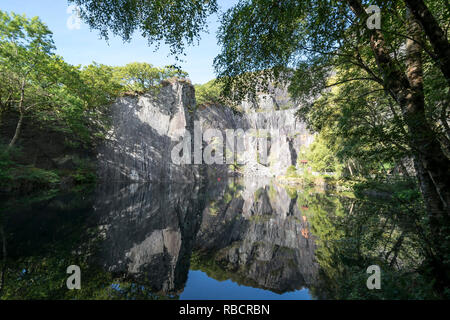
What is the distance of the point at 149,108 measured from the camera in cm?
2614

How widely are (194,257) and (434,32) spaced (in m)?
6.33

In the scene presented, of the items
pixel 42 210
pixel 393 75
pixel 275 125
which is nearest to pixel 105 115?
pixel 42 210

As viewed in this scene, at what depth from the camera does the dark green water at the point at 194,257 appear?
124 inches

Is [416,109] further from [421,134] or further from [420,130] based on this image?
[421,134]

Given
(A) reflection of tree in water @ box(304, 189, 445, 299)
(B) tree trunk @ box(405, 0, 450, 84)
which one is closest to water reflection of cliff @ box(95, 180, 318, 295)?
(A) reflection of tree in water @ box(304, 189, 445, 299)

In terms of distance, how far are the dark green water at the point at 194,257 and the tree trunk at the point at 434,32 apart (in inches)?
131

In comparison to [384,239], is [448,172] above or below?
above

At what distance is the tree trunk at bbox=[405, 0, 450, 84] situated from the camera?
2.49 meters

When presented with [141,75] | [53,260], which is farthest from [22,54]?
[53,260]

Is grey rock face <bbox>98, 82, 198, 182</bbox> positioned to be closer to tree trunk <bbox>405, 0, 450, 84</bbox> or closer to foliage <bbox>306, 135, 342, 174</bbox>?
foliage <bbox>306, 135, 342, 174</bbox>

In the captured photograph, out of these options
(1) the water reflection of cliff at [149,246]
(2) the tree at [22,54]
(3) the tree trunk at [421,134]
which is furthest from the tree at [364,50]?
(2) the tree at [22,54]

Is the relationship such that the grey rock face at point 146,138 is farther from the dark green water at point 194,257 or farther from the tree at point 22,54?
the dark green water at point 194,257
